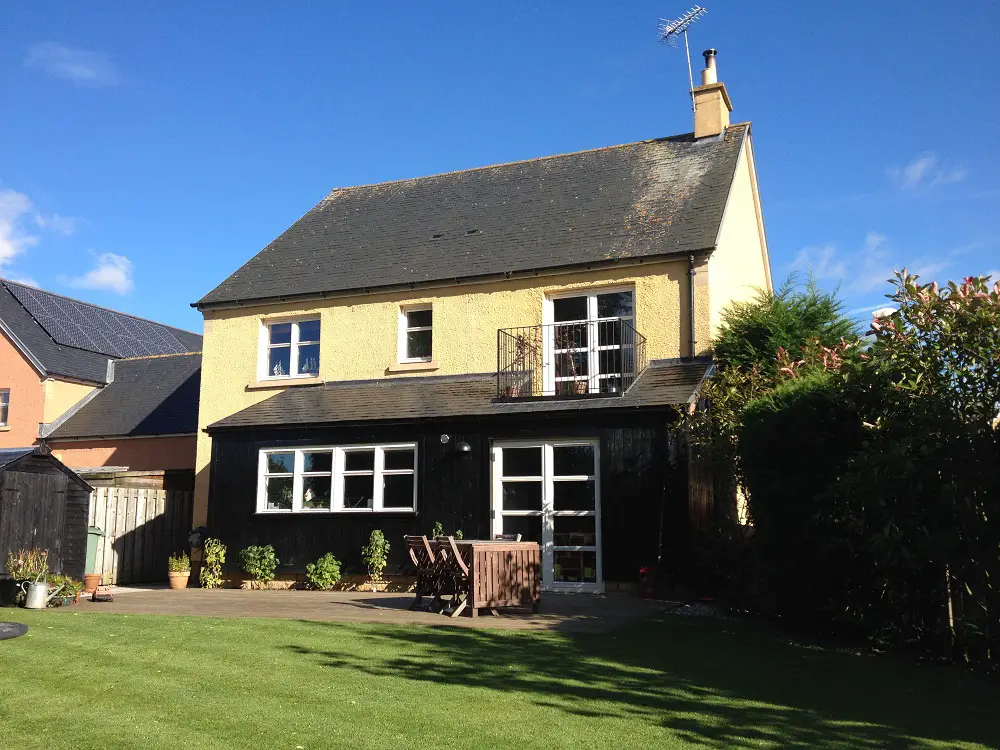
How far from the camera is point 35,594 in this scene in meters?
11.6

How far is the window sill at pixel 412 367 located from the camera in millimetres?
17625

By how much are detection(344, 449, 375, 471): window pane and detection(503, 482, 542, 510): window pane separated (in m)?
2.68

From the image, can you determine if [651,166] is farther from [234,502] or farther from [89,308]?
[89,308]

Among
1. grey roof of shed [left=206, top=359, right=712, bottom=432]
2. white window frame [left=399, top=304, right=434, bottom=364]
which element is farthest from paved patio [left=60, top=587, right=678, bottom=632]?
white window frame [left=399, top=304, right=434, bottom=364]

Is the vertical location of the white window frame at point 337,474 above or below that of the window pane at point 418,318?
below

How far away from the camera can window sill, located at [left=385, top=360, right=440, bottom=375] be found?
17.6 m

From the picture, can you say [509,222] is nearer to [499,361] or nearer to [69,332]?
[499,361]

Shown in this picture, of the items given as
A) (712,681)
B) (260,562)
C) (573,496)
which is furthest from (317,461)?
(712,681)

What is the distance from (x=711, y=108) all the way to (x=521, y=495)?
32.9 feet

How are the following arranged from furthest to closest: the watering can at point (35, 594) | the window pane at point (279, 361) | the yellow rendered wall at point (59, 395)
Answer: the yellow rendered wall at point (59, 395) < the window pane at point (279, 361) < the watering can at point (35, 594)

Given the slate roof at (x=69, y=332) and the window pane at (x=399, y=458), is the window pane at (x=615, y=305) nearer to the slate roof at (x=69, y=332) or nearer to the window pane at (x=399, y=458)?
the window pane at (x=399, y=458)

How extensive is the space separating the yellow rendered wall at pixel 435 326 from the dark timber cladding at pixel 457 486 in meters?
2.15

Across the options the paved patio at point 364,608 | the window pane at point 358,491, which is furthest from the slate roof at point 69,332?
the paved patio at point 364,608

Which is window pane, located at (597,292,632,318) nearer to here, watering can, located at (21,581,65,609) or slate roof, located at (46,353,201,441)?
watering can, located at (21,581,65,609)
